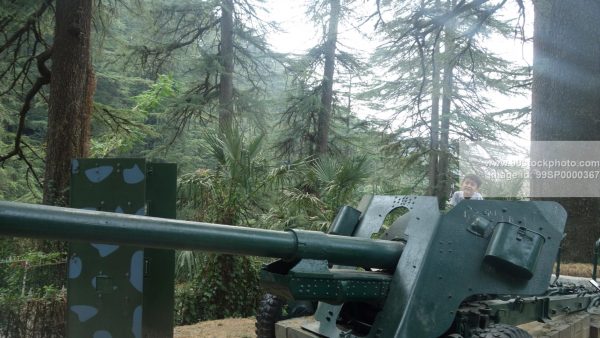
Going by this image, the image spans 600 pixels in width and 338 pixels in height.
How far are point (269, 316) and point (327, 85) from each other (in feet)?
42.0

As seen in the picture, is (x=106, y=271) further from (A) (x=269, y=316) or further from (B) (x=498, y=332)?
(B) (x=498, y=332)

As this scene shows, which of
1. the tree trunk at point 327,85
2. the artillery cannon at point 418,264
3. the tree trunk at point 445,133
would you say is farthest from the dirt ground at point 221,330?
the tree trunk at point 327,85

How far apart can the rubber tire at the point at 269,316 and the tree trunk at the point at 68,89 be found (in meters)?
4.49

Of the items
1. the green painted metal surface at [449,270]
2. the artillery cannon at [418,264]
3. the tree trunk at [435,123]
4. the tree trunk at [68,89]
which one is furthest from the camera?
the tree trunk at [435,123]

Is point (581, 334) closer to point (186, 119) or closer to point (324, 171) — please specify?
point (324, 171)

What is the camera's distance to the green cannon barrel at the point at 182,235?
94.0 inches

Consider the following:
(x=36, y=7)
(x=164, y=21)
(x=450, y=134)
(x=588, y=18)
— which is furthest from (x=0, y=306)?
(x=450, y=134)

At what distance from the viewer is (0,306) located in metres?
4.66

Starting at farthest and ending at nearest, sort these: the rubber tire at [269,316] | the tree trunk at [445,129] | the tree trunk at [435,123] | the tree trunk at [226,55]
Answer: the tree trunk at [226,55] → the tree trunk at [445,129] → the tree trunk at [435,123] → the rubber tire at [269,316]

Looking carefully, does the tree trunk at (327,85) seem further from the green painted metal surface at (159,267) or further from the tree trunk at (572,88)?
the green painted metal surface at (159,267)

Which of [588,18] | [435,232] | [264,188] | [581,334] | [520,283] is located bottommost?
[581,334]

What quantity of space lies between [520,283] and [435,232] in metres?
0.73

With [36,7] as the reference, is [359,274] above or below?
below

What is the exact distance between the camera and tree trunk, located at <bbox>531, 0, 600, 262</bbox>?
22.7ft
